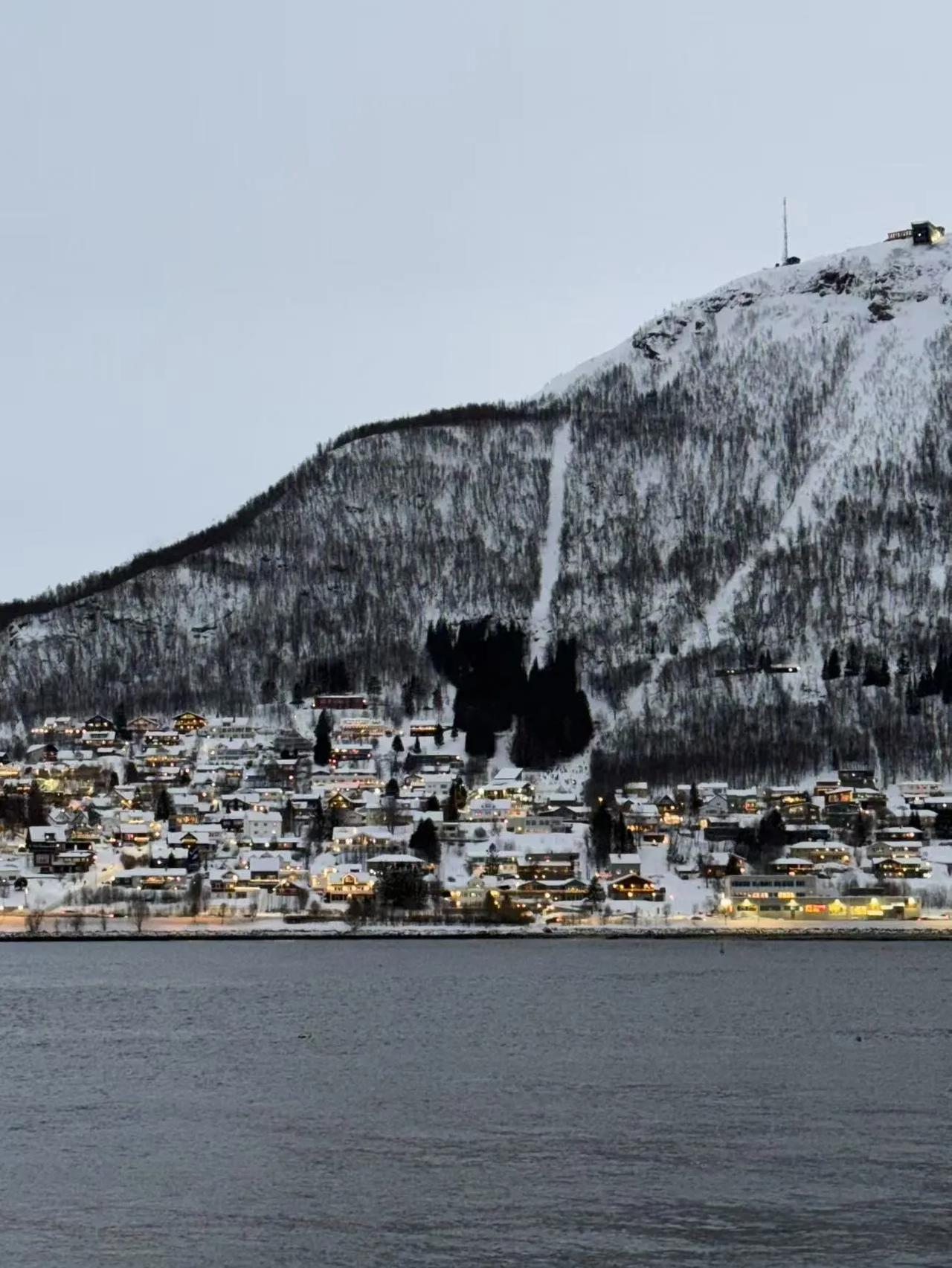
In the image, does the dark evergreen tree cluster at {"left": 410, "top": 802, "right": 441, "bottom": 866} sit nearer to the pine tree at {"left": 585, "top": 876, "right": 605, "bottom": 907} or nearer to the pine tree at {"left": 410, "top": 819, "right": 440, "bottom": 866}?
the pine tree at {"left": 410, "top": 819, "right": 440, "bottom": 866}

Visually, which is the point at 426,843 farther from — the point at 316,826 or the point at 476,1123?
the point at 476,1123

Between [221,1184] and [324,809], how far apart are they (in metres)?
129

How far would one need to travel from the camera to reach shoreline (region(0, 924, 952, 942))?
129m

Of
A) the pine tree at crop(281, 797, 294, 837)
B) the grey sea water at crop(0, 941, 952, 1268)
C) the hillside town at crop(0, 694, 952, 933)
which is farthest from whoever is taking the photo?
the pine tree at crop(281, 797, 294, 837)

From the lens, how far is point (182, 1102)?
195 feet

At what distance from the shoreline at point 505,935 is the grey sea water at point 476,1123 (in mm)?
30182

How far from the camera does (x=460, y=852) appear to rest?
15838 cm

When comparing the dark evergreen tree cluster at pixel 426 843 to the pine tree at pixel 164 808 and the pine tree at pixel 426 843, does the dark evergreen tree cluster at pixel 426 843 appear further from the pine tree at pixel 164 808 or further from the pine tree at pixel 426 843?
the pine tree at pixel 164 808

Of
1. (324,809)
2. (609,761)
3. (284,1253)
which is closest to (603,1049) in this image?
(284,1253)

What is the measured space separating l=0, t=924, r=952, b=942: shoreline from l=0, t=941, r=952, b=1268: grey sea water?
30182 mm

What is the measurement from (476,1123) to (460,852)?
103264 mm

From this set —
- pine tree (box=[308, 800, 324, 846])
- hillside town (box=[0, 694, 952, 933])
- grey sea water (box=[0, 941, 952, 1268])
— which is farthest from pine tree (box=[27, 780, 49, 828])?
grey sea water (box=[0, 941, 952, 1268])

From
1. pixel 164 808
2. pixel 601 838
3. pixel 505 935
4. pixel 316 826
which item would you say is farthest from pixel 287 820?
pixel 505 935

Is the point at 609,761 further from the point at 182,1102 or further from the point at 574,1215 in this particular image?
the point at 574,1215
